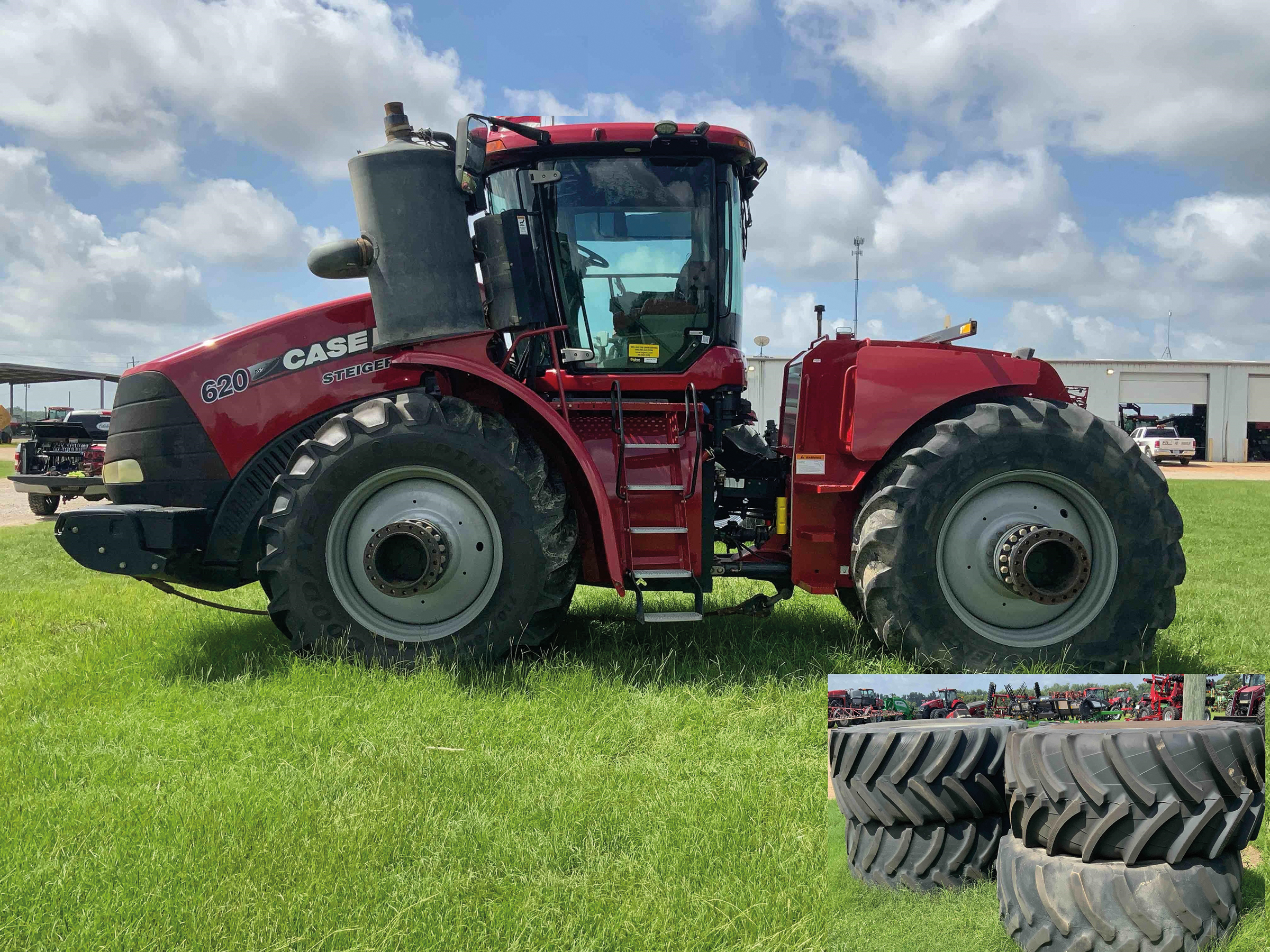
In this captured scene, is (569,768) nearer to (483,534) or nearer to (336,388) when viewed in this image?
(483,534)

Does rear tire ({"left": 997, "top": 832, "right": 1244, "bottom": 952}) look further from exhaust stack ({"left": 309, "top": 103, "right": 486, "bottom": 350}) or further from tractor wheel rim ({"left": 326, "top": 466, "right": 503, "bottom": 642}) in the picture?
exhaust stack ({"left": 309, "top": 103, "right": 486, "bottom": 350})

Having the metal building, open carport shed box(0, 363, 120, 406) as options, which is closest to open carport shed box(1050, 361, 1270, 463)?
the metal building

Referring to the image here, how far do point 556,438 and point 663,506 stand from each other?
674mm

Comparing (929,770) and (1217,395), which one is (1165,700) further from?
(1217,395)

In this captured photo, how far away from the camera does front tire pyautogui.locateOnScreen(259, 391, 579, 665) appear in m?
4.50

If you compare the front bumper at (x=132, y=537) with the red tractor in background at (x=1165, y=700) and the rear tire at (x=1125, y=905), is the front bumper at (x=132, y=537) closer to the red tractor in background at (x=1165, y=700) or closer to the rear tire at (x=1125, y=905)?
the rear tire at (x=1125, y=905)

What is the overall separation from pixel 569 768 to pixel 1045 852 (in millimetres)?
1800

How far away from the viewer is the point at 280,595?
4488 millimetres

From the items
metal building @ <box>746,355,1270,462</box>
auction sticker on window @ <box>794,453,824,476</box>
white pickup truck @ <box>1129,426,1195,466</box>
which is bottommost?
auction sticker on window @ <box>794,453,824,476</box>

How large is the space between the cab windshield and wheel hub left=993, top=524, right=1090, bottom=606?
1923 mm

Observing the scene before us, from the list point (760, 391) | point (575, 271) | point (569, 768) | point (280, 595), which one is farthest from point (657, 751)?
point (760, 391)

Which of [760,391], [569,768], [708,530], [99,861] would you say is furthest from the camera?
[760,391]

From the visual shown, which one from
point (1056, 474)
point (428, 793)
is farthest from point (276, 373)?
point (1056, 474)

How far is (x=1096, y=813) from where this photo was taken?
6.44 ft
